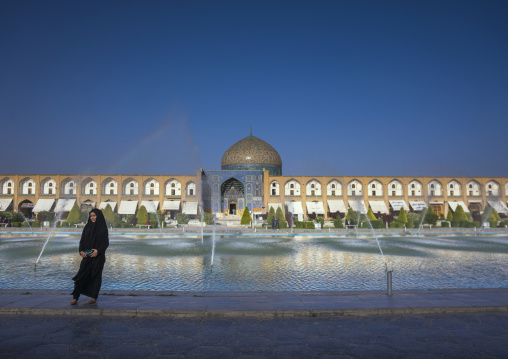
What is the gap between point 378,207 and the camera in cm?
3338

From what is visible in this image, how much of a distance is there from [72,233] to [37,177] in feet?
57.9

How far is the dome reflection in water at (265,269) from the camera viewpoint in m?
6.70

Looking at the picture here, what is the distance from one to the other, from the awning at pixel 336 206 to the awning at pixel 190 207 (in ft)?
37.7

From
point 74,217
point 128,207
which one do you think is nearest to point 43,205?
point 128,207

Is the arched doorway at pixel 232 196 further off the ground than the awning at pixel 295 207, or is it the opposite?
the arched doorway at pixel 232 196

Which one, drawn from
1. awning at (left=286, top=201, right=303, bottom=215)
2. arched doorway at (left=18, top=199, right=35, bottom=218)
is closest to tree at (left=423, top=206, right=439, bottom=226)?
awning at (left=286, top=201, right=303, bottom=215)

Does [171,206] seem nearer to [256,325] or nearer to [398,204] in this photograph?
[398,204]

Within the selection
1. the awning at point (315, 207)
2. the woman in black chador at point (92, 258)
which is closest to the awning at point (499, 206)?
the awning at point (315, 207)

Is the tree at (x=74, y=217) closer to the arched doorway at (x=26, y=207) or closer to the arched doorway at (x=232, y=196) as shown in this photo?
the arched doorway at (x=26, y=207)

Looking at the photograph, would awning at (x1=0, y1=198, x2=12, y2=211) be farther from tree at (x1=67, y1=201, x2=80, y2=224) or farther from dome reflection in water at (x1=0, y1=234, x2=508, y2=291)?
dome reflection in water at (x1=0, y1=234, x2=508, y2=291)

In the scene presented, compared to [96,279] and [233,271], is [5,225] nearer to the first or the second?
[233,271]

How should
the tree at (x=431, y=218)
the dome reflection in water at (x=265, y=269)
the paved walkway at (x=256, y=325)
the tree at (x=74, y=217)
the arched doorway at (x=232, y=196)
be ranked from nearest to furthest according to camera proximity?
the paved walkway at (x=256, y=325), the dome reflection in water at (x=265, y=269), the tree at (x=74, y=217), the tree at (x=431, y=218), the arched doorway at (x=232, y=196)

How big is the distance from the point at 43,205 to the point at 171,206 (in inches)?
414

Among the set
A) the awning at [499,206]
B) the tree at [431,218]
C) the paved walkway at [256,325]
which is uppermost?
the awning at [499,206]
